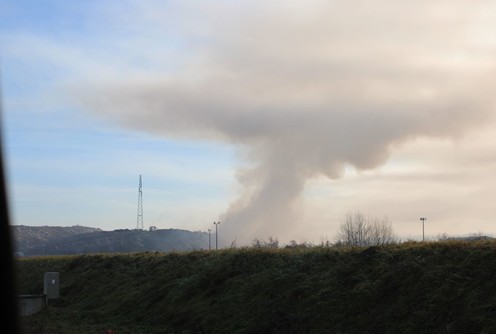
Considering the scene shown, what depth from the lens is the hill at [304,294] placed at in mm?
15023

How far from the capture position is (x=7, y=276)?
18.9 ft

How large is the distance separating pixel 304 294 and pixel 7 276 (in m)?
14.6

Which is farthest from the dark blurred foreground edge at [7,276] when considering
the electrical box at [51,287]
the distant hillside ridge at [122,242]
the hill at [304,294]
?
the distant hillside ridge at [122,242]

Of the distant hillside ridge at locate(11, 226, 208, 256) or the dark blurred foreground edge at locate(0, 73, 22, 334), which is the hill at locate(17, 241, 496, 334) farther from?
the distant hillside ridge at locate(11, 226, 208, 256)

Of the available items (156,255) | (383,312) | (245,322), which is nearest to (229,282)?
(245,322)

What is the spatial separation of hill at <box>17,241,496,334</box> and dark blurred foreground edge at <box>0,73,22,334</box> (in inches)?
435

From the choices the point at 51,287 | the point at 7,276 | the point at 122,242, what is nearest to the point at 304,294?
the point at 7,276

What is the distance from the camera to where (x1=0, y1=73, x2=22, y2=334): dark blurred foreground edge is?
545 cm

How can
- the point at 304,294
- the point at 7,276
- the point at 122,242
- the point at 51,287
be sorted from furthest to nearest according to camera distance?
1. the point at 122,242
2. the point at 51,287
3. the point at 304,294
4. the point at 7,276

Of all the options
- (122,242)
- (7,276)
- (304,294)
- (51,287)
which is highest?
(7,276)

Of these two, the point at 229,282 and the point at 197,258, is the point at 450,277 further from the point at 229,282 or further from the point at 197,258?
the point at 197,258

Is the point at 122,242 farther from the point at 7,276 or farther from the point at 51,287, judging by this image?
the point at 7,276

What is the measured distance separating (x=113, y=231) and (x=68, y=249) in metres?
18.1

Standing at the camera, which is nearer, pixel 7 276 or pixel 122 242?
pixel 7 276
